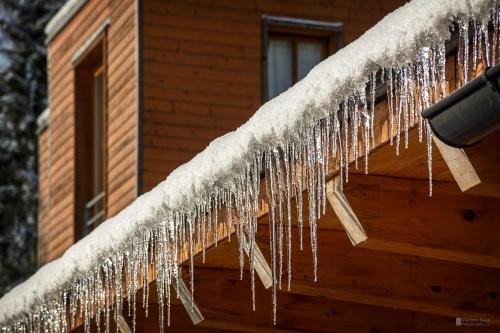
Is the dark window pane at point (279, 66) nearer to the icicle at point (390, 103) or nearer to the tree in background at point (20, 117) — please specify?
the icicle at point (390, 103)

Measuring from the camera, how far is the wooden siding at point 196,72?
13.9 metres

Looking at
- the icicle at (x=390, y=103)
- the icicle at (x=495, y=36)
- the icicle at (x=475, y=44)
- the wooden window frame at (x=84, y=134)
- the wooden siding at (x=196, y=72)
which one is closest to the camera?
the icicle at (x=495, y=36)

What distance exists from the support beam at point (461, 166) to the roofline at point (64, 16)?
Answer: 10.9m

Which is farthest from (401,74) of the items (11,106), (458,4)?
(11,106)

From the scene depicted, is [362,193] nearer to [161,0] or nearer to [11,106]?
Answer: [161,0]

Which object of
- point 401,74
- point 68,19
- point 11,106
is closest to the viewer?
point 401,74

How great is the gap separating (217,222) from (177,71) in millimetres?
7563

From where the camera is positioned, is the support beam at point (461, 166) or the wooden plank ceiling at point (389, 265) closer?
the support beam at point (461, 166)

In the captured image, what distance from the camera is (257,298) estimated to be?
778cm

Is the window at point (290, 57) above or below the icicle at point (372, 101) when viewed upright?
above

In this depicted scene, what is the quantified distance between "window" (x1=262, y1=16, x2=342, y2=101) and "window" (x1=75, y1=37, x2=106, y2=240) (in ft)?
7.00

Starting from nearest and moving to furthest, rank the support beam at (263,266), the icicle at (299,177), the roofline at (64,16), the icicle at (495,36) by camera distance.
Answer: the icicle at (495,36)
the icicle at (299,177)
the support beam at (263,266)
the roofline at (64,16)

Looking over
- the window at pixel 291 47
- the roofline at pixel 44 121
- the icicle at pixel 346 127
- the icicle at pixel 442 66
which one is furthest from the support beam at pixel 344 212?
the roofline at pixel 44 121

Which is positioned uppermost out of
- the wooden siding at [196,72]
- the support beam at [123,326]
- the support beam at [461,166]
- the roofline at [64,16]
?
the roofline at [64,16]
